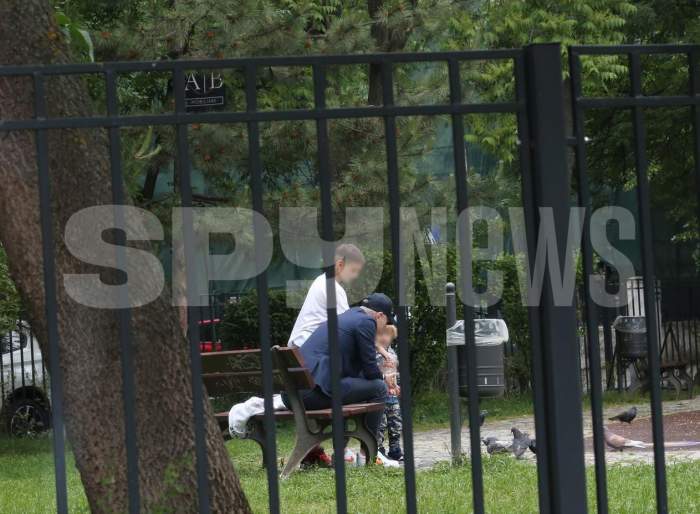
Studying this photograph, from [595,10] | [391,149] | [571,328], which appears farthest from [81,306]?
[595,10]

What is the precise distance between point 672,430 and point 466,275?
8.62 metres

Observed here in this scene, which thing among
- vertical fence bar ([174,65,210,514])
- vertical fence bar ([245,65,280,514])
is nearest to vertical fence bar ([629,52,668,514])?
vertical fence bar ([245,65,280,514])

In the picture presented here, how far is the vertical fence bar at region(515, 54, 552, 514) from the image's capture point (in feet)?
13.1

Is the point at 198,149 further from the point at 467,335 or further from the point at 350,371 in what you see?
the point at 467,335

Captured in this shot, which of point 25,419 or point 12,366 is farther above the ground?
point 12,366

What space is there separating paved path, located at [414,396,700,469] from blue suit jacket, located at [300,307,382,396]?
108cm

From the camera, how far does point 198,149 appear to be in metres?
12.4

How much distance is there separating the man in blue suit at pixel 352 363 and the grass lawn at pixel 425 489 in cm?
52

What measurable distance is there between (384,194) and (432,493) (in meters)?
5.71

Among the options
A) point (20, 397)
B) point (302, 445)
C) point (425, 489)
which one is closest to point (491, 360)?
point (302, 445)

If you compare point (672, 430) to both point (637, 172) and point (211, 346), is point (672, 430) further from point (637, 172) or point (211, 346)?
point (637, 172)

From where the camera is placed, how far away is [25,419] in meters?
13.6

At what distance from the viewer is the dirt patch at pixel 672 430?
10.3m

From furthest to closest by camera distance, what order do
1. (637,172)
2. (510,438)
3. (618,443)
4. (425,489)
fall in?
(510,438) → (618,443) → (425,489) → (637,172)
